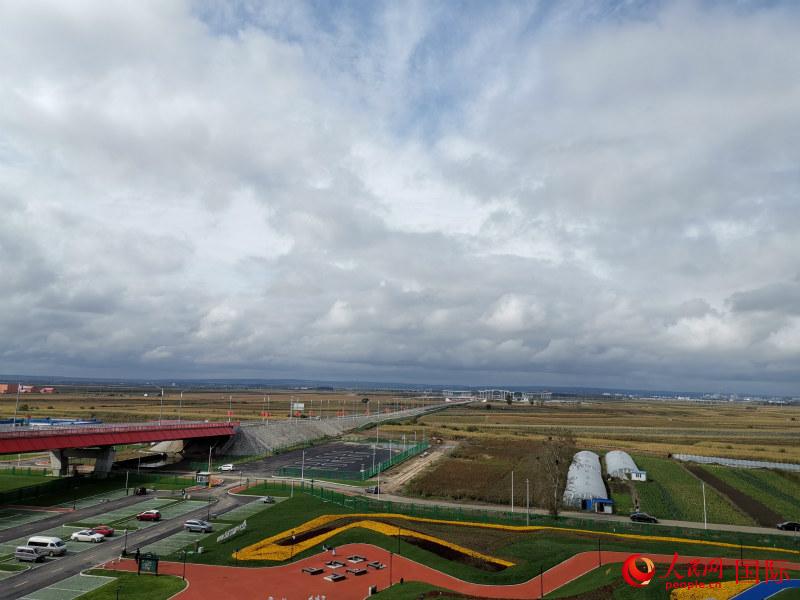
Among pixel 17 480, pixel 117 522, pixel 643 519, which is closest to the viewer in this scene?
pixel 117 522

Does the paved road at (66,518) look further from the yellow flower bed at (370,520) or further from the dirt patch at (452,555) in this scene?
the dirt patch at (452,555)

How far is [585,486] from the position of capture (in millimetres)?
87688

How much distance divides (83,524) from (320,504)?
28.7 m

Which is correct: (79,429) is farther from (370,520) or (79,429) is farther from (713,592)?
(713,592)

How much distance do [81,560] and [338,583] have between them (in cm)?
2591

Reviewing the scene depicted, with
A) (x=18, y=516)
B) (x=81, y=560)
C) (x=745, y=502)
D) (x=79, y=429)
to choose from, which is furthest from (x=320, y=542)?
(x=745, y=502)

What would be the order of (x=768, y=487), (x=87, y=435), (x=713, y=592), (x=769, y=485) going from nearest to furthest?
1. (x=713, y=592)
2. (x=87, y=435)
3. (x=768, y=487)
4. (x=769, y=485)

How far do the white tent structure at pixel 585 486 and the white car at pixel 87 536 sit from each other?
60.4 metres

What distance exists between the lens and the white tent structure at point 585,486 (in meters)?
80.4

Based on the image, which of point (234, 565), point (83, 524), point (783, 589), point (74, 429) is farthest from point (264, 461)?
point (783, 589)

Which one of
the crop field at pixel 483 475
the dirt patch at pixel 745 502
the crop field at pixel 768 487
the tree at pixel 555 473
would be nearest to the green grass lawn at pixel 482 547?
the tree at pixel 555 473

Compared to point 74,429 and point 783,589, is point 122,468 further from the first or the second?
point 783,589

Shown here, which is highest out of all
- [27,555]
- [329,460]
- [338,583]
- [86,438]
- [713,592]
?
[86,438]

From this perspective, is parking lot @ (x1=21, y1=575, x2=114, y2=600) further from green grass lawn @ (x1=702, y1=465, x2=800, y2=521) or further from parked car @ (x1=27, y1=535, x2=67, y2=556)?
green grass lawn @ (x1=702, y1=465, x2=800, y2=521)
